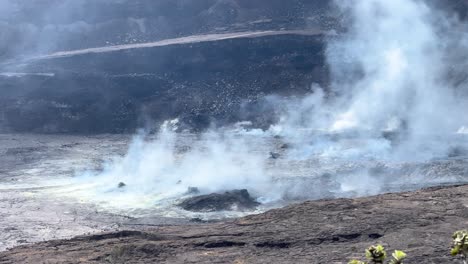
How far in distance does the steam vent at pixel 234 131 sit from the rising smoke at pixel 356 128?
4.3 inches

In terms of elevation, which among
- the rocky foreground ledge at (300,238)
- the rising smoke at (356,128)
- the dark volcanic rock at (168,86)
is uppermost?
the dark volcanic rock at (168,86)

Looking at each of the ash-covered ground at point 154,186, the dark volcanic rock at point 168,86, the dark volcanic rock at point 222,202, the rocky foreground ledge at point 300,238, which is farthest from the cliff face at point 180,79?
the rocky foreground ledge at point 300,238

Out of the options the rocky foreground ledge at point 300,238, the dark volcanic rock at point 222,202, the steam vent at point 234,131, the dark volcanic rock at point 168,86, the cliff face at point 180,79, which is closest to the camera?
the rocky foreground ledge at point 300,238

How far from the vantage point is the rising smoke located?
930 inches

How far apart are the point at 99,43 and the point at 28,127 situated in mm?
14713

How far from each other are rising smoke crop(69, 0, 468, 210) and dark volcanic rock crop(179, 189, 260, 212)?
98 cm

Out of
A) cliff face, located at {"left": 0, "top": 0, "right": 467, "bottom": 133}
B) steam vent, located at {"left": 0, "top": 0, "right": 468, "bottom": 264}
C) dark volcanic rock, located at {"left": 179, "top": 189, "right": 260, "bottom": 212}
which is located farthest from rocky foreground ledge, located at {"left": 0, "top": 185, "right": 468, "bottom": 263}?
cliff face, located at {"left": 0, "top": 0, "right": 467, "bottom": 133}

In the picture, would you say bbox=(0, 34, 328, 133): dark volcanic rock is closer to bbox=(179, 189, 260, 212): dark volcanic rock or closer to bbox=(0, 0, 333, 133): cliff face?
bbox=(0, 0, 333, 133): cliff face

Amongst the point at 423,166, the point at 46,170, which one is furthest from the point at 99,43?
the point at 423,166

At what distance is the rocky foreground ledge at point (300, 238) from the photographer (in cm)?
1248

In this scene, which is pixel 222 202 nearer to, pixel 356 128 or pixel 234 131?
pixel 356 128

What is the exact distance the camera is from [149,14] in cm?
5322

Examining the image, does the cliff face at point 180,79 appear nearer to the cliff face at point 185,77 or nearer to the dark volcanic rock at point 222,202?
the cliff face at point 185,77

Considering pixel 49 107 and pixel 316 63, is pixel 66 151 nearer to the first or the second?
pixel 49 107
